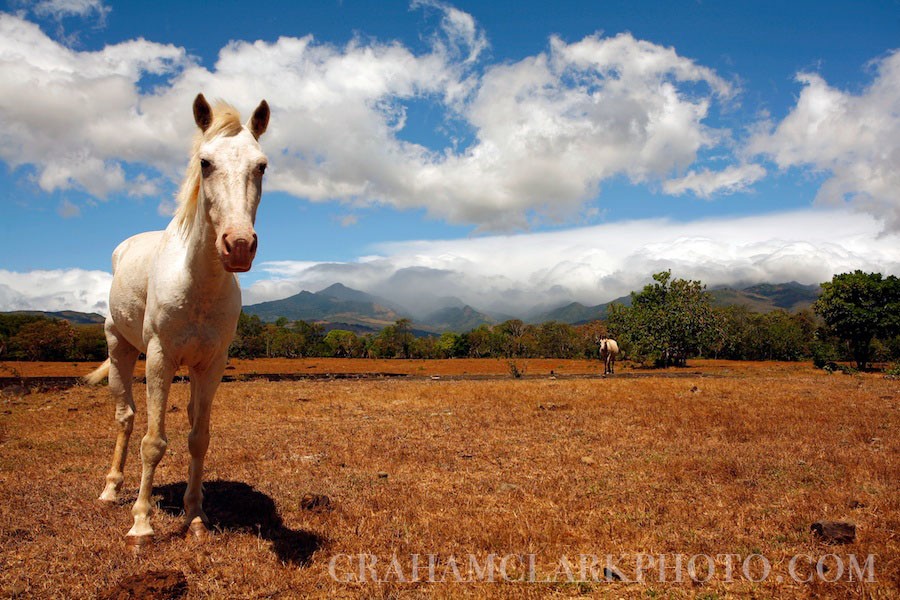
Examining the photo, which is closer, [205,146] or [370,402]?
[205,146]

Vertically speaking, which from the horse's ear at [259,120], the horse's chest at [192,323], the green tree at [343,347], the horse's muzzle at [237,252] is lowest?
the green tree at [343,347]

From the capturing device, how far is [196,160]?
17.7 feet

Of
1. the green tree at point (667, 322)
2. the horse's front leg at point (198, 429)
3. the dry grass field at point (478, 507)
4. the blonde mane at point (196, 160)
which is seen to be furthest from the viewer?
the green tree at point (667, 322)

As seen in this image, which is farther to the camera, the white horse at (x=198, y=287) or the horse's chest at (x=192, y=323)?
the horse's chest at (x=192, y=323)

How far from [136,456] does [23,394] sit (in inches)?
670

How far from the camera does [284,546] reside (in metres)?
5.20

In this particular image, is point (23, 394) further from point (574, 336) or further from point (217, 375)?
point (574, 336)

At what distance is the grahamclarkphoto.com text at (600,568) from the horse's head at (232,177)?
10.2ft

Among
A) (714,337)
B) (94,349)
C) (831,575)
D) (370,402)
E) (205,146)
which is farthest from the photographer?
(94,349)

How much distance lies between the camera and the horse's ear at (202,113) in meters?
5.16

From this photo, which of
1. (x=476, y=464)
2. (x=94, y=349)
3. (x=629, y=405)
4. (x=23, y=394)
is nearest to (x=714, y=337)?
(x=629, y=405)

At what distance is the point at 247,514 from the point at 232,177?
164 inches

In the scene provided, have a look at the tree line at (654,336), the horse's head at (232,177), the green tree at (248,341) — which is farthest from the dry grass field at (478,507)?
the green tree at (248,341)

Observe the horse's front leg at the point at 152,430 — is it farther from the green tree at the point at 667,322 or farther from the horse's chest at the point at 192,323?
the green tree at the point at 667,322
